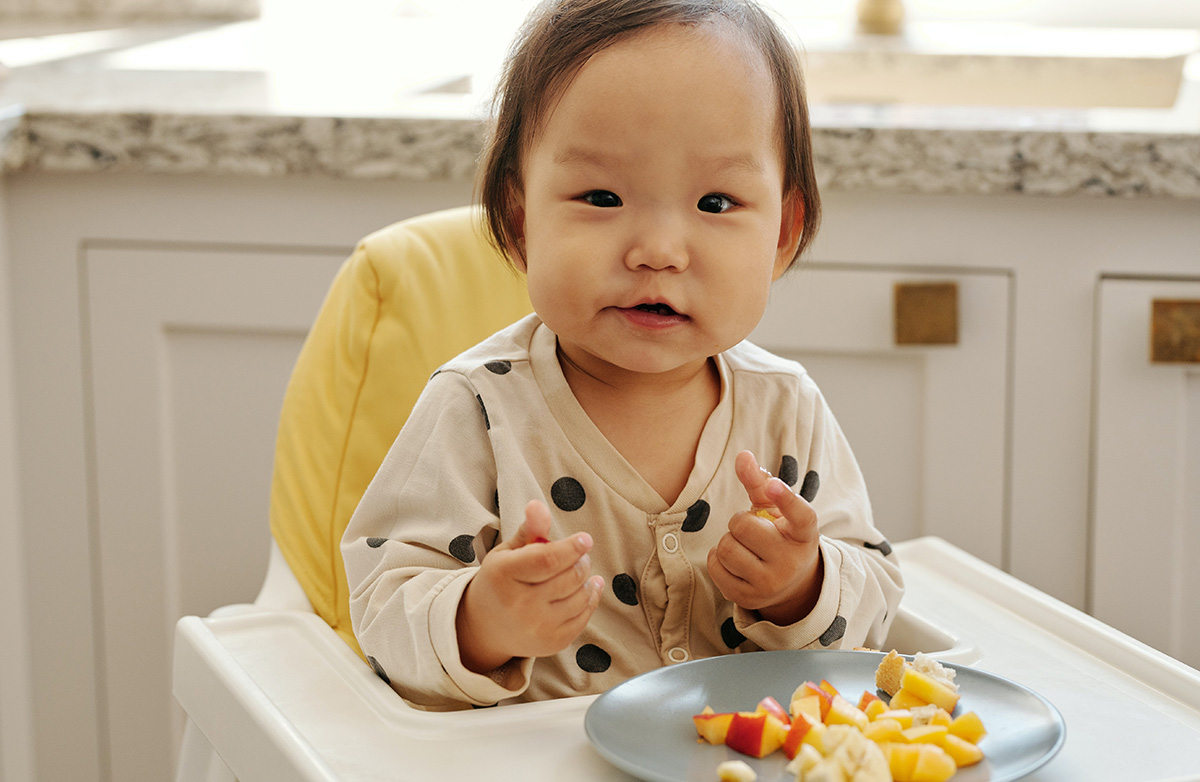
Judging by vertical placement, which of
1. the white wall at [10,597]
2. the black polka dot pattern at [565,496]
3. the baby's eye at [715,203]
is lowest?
the white wall at [10,597]

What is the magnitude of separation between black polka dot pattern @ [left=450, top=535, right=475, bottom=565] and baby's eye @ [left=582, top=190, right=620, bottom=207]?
0.65ft

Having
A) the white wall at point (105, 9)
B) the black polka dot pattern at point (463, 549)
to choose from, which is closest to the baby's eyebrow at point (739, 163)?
the black polka dot pattern at point (463, 549)

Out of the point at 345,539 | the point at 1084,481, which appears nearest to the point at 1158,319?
the point at 1084,481

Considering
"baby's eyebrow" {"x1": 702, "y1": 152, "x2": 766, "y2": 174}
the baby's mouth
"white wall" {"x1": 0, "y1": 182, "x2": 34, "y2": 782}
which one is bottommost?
"white wall" {"x1": 0, "y1": 182, "x2": 34, "y2": 782}

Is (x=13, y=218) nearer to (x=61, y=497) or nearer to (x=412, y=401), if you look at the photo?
(x=61, y=497)

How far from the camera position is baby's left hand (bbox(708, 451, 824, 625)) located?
642 millimetres

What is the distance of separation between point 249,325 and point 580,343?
659 millimetres

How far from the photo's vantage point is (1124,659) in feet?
2.24

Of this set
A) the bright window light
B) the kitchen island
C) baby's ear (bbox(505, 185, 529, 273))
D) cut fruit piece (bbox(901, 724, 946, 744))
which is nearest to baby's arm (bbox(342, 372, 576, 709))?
baby's ear (bbox(505, 185, 529, 273))

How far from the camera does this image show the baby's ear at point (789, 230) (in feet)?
2.54

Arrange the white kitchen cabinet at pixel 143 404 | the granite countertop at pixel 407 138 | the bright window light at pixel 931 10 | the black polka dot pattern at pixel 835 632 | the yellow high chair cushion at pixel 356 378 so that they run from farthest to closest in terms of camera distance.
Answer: the bright window light at pixel 931 10
the white kitchen cabinet at pixel 143 404
the granite countertop at pixel 407 138
the yellow high chair cushion at pixel 356 378
the black polka dot pattern at pixel 835 632

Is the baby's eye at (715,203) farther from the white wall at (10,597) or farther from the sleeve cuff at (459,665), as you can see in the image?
the white wall at (10,597)

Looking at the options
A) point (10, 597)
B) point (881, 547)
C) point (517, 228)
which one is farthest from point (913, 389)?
point (10, 597)

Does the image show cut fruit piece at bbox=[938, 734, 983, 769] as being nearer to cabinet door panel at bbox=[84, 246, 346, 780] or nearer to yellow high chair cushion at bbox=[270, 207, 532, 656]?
yellow high chair cushion at bbox=[270, 207, 532, 656]
